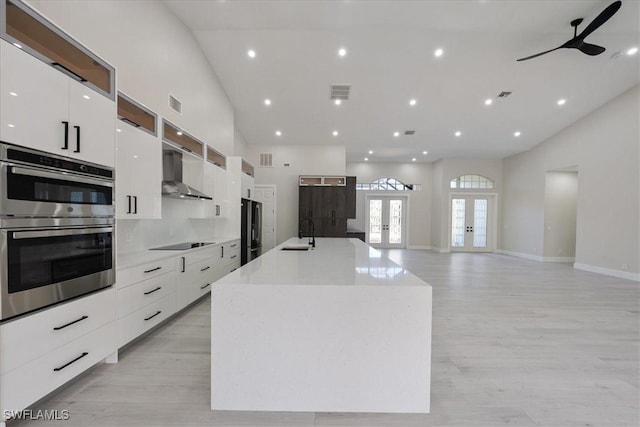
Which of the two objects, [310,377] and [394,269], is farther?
[394,269]

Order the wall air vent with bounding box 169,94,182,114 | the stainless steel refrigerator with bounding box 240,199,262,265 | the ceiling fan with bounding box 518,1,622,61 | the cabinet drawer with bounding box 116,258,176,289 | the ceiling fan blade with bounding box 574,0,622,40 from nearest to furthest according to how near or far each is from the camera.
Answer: the cabinet drawer with bounding box 116,258,176,289 < the ceiling fan blade with bounding box 574,0,622,40 < the ceiling fan with bounding box 518,1,622,61 < the wall air vent with bounding box 169,94,182,114 < the stainless steel refrigerator with bounding box 240,199,262,265

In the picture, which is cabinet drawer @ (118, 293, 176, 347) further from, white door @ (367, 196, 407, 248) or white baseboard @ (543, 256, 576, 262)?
white baseboard @ (543, 256, 576, 262)

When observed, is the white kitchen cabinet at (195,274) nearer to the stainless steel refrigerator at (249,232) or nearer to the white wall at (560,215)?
the stainless steel refrigerator at (249,232)

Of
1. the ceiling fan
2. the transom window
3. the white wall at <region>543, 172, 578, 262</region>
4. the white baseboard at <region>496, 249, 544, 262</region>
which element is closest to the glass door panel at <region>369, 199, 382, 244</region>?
the transom window

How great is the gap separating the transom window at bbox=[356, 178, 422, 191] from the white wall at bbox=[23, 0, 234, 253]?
6684mm

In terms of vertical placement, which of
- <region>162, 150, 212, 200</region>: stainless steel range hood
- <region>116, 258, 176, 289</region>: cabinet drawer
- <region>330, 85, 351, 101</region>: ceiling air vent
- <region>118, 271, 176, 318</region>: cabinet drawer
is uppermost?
<region>330, 85, 351, 101</region>: ceiling air vent

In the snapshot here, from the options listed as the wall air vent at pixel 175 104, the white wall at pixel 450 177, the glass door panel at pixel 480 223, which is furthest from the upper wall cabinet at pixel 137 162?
the glass door panel at pixel 480 223

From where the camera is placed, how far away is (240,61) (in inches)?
221

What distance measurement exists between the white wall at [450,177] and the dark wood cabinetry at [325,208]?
3994 mm

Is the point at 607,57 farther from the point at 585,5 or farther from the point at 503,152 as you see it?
the point at 503,152

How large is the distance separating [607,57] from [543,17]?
7.04 ft

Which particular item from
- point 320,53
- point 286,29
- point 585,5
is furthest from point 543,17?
point 286,29

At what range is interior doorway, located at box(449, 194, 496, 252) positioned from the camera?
10.8m

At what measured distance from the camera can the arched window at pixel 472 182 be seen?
35.1 feet
